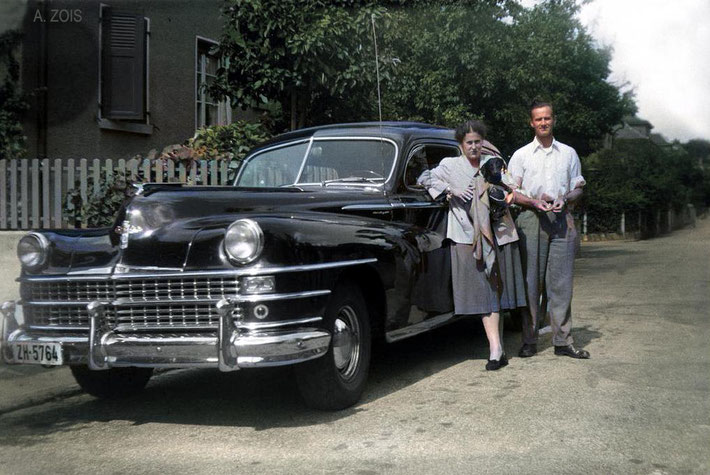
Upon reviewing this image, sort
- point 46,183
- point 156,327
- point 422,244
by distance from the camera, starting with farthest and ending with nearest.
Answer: point 46,183, point 422,244, point 156,327

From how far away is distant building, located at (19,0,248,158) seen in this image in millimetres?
11711

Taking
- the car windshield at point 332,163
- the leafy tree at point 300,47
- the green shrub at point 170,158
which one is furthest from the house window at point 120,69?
the car windshield at point 332,163

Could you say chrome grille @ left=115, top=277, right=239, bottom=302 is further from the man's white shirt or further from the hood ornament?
the man's white shirt

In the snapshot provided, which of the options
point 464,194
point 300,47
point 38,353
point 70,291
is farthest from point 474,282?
point 300,47

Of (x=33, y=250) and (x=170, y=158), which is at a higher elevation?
(x=170, y=158)

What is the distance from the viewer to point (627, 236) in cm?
3609

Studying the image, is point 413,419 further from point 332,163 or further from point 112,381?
point 332,163

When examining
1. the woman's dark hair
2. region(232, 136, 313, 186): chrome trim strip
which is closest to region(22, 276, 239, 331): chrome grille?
region(232, 136, 313, 186): chrome trim strip

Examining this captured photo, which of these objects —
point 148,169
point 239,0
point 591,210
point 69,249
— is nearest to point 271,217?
point 69,249

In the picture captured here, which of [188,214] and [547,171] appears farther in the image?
[547,171]

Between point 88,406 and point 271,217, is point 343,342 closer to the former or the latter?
point 271,217

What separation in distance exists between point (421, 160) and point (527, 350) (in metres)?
1.67

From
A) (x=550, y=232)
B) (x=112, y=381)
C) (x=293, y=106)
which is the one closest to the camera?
(x=112, y=381)

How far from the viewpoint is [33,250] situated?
16.0ft
